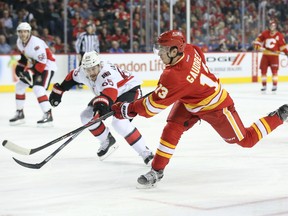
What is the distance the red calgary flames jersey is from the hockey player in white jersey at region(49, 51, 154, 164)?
634mm

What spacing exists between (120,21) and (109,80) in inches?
364

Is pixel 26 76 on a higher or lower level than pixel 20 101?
higher

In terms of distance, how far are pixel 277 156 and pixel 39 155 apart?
191 cm

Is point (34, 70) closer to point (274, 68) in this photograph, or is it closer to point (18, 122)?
point (18, 122)

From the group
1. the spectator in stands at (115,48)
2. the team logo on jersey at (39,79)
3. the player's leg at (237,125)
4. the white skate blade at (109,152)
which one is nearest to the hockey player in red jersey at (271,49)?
the spectator in stands at (115,48)

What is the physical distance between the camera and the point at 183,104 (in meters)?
4.79

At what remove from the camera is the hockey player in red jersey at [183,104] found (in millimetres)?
4387

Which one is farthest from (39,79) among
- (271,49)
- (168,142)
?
(271,49)

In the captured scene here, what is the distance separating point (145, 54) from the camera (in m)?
14.1

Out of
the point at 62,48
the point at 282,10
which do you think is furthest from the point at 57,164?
the point at 282,10

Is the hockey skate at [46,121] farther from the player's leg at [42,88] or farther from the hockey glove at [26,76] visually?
the hockey glove at [26,76]

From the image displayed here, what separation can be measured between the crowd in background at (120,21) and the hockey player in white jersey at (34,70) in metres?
4.19

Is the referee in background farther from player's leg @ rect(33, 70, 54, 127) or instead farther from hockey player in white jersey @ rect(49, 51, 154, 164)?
hockey player in white jersey @ rect(49, 51, 154, 164)

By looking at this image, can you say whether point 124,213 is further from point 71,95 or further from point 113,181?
point 71,95
